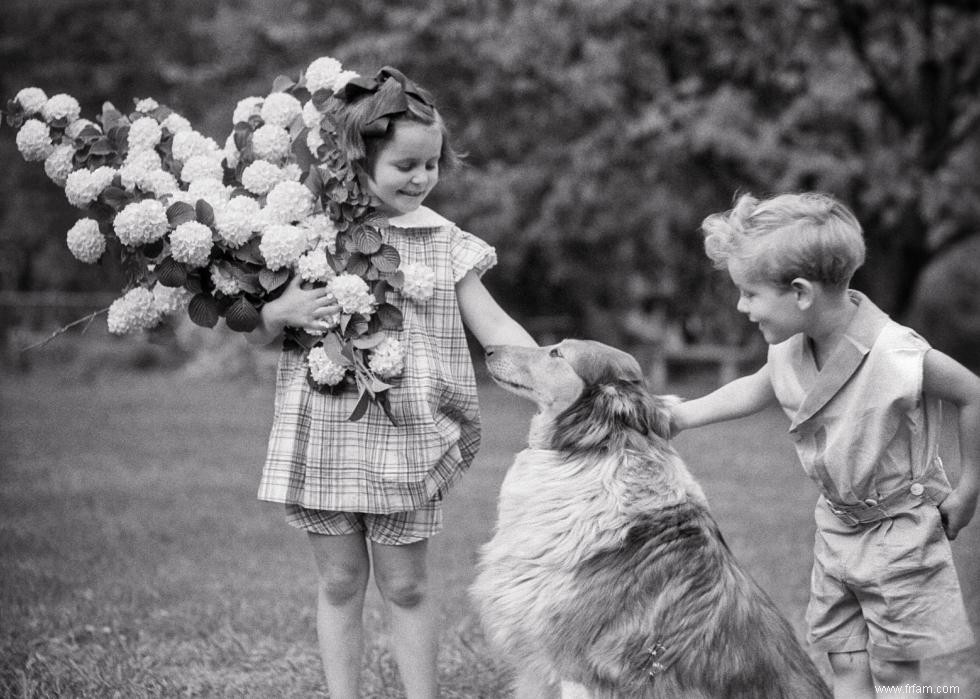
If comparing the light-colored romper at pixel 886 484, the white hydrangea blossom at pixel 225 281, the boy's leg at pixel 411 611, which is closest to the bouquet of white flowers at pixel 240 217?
the white hydrangea blossom at pixel 225 281

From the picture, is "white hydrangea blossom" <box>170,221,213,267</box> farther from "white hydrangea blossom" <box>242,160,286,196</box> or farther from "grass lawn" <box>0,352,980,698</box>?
"grass lawn" <box>0,352,980,698</box>

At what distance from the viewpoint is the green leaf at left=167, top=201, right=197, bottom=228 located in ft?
11.3

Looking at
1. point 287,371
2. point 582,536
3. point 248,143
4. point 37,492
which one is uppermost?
point 248,143

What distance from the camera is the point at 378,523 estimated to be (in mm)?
3443

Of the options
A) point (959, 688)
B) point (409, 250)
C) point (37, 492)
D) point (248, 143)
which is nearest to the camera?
point (409, 250)

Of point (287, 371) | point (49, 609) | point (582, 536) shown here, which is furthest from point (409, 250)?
point (49, 609)

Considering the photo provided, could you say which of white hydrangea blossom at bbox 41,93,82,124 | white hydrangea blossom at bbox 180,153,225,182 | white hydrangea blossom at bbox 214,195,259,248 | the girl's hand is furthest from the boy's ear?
white hydrangea blossom at bbox 41,93,82,124

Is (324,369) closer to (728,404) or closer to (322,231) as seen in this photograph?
(322,231)

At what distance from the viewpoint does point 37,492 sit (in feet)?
26.0

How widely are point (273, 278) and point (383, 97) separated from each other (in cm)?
67

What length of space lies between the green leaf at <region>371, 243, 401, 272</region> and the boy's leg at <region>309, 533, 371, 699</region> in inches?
34.4

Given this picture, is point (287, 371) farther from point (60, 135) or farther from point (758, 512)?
point (758, 512)

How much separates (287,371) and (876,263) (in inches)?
496

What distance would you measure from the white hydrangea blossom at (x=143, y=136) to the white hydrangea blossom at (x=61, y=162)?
8.1 inches
